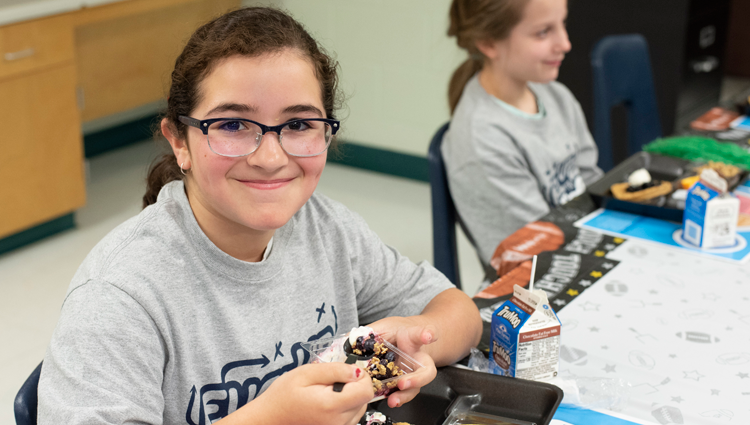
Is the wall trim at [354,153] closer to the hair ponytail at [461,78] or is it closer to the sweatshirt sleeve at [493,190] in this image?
the hair ponytail at [461,78]

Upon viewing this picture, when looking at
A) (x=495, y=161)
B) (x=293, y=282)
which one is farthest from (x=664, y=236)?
(x=293, y=282)

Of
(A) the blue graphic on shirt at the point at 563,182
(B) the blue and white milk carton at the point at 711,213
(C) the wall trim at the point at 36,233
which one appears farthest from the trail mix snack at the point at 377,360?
(C) the wall trim at the point at 36,233

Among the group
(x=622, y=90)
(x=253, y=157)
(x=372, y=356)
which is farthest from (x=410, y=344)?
(x=622, y=90)

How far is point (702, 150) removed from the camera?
77.0 inches

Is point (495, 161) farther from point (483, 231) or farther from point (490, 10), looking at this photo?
point (490, 10)

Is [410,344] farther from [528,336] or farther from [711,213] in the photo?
[711,213]

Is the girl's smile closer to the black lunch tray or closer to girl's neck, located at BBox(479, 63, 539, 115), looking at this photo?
the black lunch tray

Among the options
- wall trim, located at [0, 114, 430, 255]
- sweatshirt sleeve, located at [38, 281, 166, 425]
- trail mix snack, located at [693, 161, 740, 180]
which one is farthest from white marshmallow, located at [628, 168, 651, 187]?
wall trim, located at [0, 114, 430, 255]

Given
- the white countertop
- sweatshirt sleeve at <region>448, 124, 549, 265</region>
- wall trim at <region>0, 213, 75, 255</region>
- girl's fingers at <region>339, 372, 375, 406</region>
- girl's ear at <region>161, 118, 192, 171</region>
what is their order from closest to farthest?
girl's fingers at <region>339, 372, 375, 406</region> → girl's ear at <region>161, 118, 192, 171</region> → sweatshirt sleeve at <region>448, 124, 549, 265</region> → the white countertop → wall trim at <region>0, 213, 75, 255</region>

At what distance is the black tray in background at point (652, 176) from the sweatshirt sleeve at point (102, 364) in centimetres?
114

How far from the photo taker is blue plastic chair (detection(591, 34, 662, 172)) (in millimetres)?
2486

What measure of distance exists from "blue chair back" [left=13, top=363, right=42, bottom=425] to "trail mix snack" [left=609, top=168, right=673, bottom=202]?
1276mm

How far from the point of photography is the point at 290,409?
34.1 inches

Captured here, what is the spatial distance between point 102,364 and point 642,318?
34.5 inches
